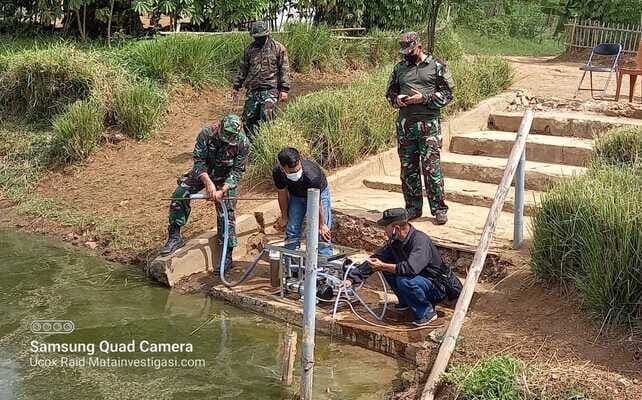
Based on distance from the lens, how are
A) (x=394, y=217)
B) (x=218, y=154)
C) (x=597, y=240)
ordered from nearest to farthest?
1. (x=597, y=240)
2. (x=394, y=217)
3. (x=218, y=154)

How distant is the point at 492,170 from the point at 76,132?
5342mm

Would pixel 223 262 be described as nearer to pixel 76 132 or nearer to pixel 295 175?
pixel 295 175

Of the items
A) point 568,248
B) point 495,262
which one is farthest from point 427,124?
point 568,248

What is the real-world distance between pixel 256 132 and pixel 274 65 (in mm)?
861

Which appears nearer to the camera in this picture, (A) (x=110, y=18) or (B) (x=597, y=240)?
(B) (x=597, y=240)

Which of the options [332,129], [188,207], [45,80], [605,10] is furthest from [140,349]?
[605,10]

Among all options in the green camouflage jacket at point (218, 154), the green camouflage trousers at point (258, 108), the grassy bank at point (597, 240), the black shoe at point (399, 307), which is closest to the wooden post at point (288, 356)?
the black shoe at point (399, 307)

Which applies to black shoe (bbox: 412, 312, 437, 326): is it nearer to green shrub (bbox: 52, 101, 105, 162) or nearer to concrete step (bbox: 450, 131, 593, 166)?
concrete step (bbox: 450, 131, 593, 166)

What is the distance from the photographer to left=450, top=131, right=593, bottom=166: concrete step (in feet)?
31.7

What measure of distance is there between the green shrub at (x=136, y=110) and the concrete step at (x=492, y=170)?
3.64m

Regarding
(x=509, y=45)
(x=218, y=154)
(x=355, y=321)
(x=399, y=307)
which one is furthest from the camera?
(x=509, y=45)

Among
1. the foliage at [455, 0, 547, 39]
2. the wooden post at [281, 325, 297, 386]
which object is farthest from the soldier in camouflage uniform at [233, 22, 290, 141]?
the foliage at [455, 0, 547, 39]

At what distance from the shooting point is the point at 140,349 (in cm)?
648

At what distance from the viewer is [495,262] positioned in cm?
725
